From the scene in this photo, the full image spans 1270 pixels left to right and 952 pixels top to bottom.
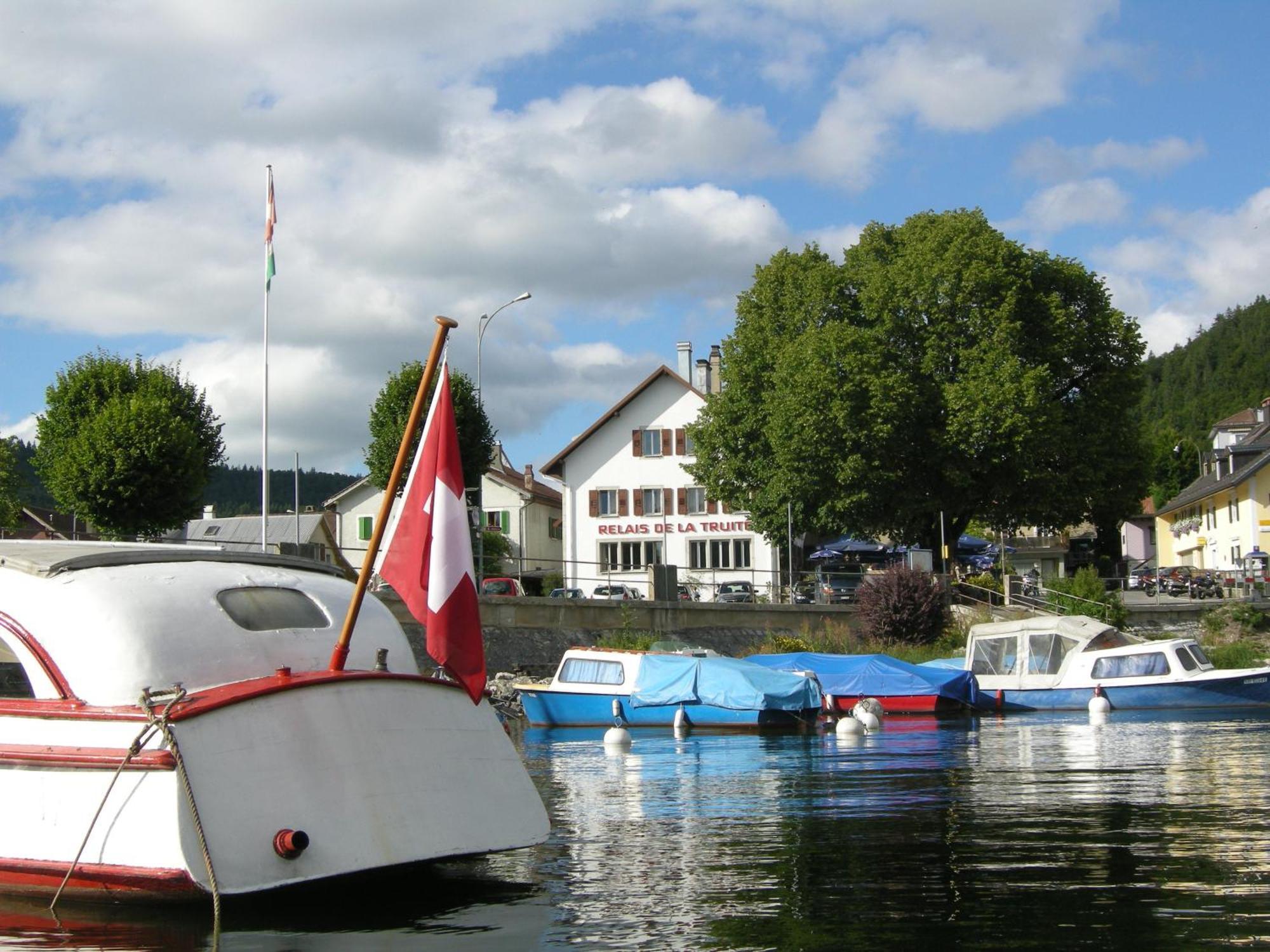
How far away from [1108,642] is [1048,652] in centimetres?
158

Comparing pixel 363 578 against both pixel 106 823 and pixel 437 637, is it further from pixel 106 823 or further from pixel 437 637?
pixel 106 823

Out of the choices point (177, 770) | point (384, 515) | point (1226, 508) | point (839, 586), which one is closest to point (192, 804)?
point (177, 770)

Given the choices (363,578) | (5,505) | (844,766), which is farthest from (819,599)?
(363,578)

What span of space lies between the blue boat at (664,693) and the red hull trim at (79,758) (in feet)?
72.4

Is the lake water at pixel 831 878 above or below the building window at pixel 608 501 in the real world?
below

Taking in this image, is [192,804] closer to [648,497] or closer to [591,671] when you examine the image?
[591,671]

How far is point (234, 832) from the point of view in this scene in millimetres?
8984

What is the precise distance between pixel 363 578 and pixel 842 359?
141ft

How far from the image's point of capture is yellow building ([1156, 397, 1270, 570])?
229 feet

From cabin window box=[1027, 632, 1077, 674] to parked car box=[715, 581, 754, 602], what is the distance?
15.7 meters

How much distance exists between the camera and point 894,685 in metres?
34.3

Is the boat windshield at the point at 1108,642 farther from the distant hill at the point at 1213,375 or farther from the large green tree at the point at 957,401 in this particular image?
the distant hill at the point at 1213,375

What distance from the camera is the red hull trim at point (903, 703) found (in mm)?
34062

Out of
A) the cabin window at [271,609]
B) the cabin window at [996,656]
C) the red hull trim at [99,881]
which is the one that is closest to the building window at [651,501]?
the cabin window at [996,656]
